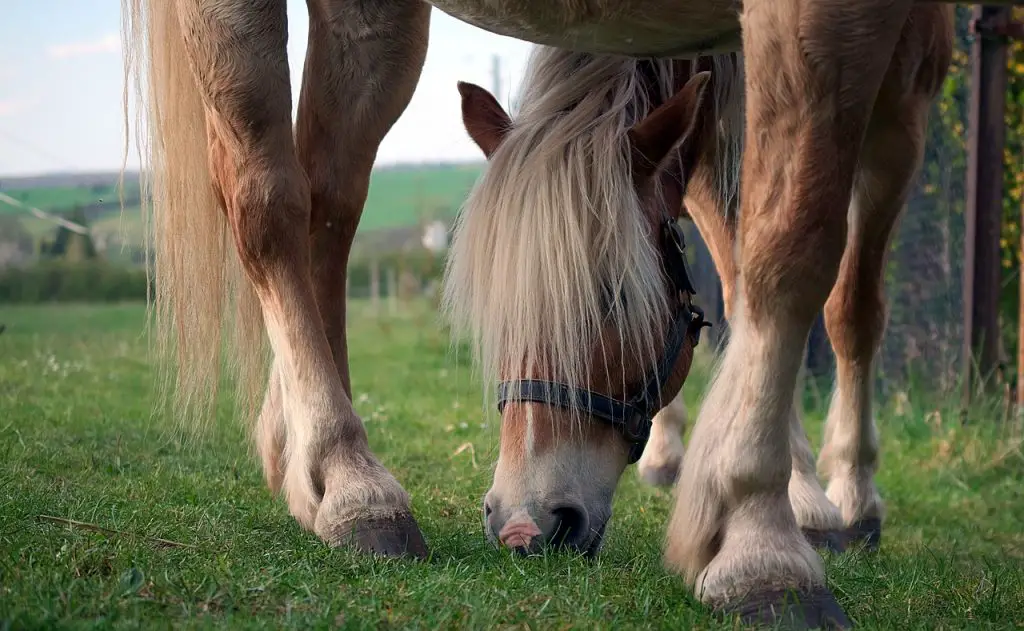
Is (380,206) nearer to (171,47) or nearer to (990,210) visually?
(990,210)

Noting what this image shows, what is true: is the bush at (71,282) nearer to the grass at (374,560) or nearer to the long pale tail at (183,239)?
the grass at (374,560)

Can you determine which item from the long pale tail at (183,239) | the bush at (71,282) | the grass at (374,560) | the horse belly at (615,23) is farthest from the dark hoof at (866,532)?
the bush at (71,282)

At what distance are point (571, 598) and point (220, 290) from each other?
5.93ft

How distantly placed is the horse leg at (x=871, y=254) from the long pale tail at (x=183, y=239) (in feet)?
6.53

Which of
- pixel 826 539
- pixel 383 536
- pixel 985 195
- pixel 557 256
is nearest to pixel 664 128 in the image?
pixel 557 256

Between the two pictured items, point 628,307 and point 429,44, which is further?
point 429,44

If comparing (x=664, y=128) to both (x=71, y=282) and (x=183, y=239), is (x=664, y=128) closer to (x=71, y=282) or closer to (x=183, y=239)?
(x=183, y=239)

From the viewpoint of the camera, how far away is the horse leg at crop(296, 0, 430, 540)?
3.43 meters

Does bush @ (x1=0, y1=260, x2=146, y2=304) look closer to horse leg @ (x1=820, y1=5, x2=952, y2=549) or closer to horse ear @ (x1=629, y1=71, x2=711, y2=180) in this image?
horse leg @ (x1=820, y1=5, x2=952, y2=549)

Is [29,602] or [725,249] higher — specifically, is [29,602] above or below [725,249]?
below

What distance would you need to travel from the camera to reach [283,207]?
10.2 ft

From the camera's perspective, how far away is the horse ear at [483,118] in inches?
122

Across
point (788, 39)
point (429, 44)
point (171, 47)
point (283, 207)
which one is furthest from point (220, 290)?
point (788, 39)

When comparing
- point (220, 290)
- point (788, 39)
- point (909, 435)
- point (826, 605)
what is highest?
point (788, 39)
